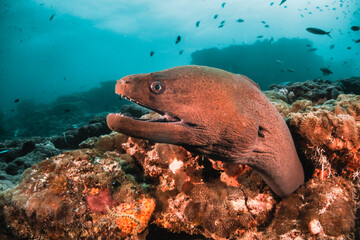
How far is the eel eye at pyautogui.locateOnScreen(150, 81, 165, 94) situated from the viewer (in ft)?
4.85

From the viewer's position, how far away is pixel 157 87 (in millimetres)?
1488

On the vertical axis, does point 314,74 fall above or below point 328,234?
below

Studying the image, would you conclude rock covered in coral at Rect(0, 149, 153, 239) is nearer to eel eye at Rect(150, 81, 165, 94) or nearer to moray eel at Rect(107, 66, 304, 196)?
moray eel at Rect(107, 66, 304, 196)

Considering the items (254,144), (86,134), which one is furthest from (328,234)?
(86,134)

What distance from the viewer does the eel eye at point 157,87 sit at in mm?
1479

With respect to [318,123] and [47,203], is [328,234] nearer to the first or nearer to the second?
[318,123]

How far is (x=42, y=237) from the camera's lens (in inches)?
69.6

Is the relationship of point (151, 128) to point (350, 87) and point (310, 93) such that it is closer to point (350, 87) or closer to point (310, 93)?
point (310, 93)

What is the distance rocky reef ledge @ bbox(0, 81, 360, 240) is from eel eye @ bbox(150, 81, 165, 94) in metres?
1.22

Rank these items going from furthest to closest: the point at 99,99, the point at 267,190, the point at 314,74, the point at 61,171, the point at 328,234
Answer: the point at 314,74 → the point at 99,99 → the point at 267,190 → the point at 61,171 → the point at 328,234

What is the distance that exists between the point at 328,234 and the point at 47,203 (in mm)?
2815

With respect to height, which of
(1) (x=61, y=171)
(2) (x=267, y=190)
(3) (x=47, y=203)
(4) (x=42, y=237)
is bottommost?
(2) (x=267, y=190)

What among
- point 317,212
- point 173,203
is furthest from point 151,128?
point 317,212

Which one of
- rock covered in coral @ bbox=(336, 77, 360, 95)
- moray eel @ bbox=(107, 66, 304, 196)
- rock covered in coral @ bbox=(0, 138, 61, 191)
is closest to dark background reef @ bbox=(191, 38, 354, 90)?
rock covered in coral @ bbox=(336, 77, 360, 95)
